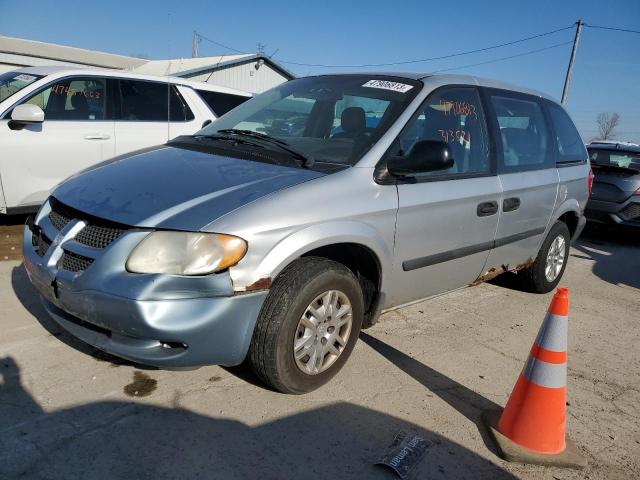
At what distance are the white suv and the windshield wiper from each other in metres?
2.48

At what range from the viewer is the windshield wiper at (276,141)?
9.72 feet

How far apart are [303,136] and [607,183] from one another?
21.3ft

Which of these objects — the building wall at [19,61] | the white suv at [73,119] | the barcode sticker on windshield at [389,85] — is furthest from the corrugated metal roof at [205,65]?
the barcode sticker on windshield at [389,85]

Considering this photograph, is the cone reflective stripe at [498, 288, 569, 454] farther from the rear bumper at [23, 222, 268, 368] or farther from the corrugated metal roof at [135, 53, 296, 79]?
the corrugated metal roof at [135, 53, 296, 79]

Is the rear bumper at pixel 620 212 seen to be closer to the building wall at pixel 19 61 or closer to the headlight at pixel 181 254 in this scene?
the headlight at pixel 181 254

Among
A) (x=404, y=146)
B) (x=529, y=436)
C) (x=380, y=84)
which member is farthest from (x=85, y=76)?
(x=529, y=436)

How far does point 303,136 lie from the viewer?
11.3 feet

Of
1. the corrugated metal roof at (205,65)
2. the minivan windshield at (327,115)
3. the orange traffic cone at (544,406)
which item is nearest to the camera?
the orange traffic cone at (544,406)

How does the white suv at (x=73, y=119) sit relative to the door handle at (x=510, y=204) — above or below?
above

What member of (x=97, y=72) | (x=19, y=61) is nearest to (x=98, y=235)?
(x=97, y=72)

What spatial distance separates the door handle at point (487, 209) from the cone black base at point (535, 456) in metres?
1.51

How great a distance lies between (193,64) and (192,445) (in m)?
26.2

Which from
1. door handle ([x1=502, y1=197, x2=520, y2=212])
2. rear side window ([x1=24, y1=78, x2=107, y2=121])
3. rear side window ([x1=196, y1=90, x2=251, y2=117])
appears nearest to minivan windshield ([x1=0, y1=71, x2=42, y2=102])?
rear side window ([x1=24, y1=78, x2=107, y2=121])

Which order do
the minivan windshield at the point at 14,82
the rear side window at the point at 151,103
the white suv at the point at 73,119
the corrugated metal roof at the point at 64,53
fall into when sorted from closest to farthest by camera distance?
the white suv at the point at 73,119 → the minivan windshield at the point at 14,82 → the rear side window at the point at 151,103 → the corrugated metal roof at the point at 64,53
